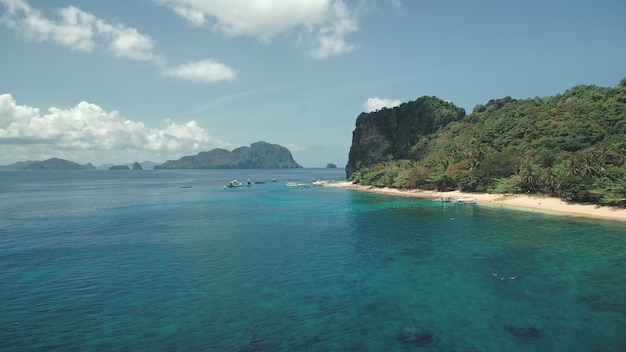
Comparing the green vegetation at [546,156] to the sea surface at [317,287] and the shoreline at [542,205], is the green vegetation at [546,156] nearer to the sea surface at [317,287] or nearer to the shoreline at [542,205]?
the shoreline at [542,205]

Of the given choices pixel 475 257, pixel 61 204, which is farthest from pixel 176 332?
pixel 61 204

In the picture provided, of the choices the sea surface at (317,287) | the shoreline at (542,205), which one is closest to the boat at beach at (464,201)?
the shoreline at (542,205)

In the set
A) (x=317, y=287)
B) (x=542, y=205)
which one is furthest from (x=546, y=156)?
(x=317, y=287)

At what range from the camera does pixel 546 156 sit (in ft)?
286

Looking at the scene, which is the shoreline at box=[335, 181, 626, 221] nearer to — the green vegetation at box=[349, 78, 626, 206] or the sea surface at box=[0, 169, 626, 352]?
the green vegetation at box=[349, 78, 626, 206]

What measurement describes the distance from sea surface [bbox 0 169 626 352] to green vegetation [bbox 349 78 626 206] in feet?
41.9

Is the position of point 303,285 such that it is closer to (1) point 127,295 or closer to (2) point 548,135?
(1) point 127,295

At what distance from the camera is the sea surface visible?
22.7 meters

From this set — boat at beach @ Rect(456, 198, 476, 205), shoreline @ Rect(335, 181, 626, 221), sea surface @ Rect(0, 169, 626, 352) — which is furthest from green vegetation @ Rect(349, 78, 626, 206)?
sea surface @ Rect(0, 169, 626, 352)

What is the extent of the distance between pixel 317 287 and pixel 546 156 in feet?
266

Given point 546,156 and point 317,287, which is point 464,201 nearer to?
point 546,156

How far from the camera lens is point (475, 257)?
4116 centimetres

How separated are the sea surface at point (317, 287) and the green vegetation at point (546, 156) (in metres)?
12.8

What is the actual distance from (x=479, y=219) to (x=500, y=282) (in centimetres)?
3711
